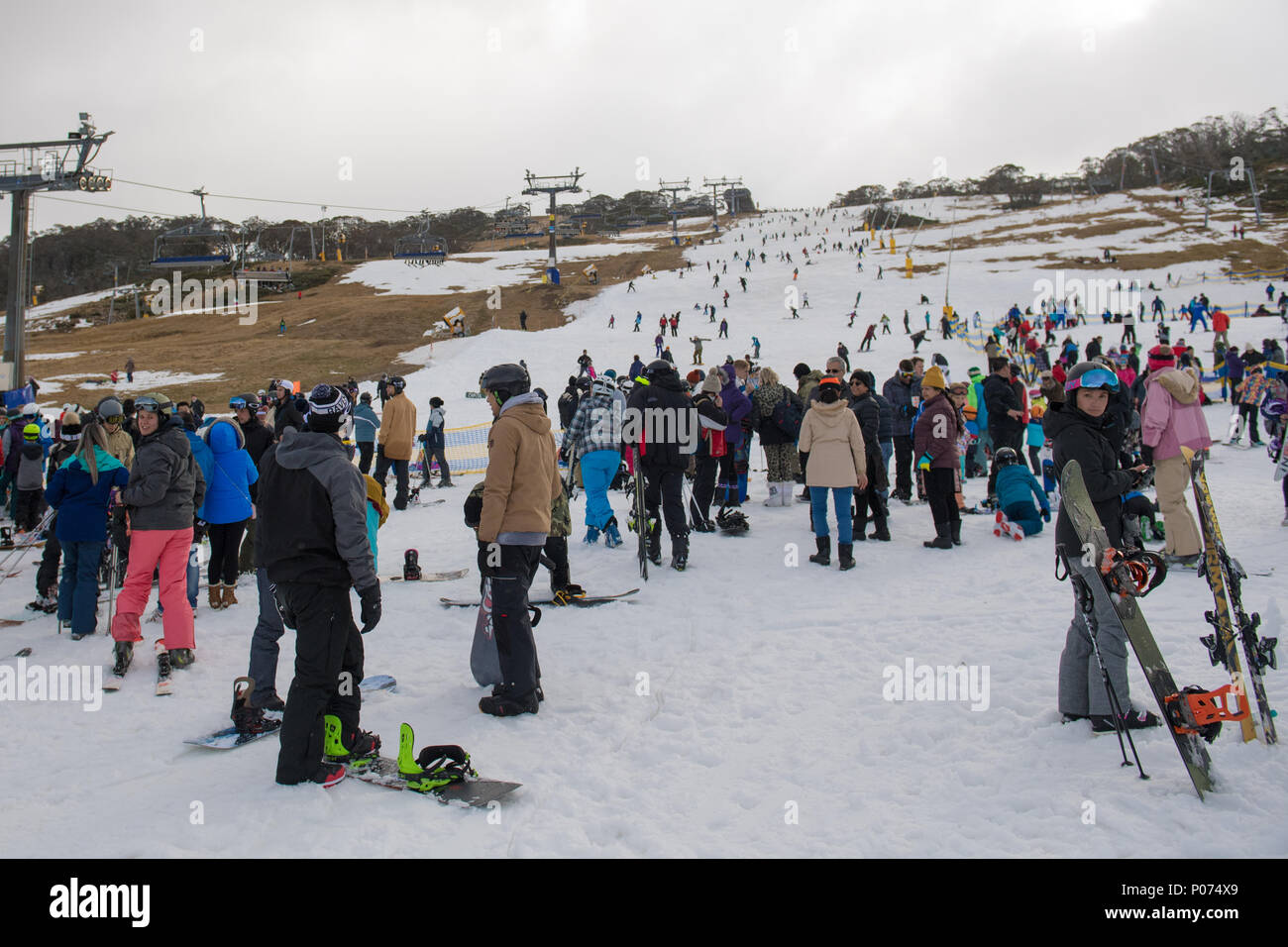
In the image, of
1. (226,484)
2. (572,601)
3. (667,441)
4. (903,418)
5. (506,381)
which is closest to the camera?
(506,381)

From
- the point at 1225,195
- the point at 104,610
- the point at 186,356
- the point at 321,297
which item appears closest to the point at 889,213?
the point at 1225,195

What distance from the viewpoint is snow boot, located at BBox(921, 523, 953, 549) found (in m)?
8.71

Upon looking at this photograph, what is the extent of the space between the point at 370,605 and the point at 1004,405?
7779 mm

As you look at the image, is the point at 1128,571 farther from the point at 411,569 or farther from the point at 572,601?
the point at 411,569

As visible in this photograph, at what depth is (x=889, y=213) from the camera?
96.2m

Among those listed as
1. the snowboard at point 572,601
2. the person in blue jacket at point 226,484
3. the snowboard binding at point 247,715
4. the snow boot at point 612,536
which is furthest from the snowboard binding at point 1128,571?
the person in blue jacket at point 226,484

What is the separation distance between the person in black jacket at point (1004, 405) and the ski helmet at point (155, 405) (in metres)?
8.16

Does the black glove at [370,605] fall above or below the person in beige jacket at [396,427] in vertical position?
below

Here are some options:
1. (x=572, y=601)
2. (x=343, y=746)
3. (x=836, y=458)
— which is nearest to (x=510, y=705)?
(x=343, y=746)

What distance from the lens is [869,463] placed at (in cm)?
952

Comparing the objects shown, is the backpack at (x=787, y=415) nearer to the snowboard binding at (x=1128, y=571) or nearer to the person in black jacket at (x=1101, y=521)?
the person in black jacket at (x=1101, y=521)

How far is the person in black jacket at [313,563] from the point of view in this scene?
12.6 feet

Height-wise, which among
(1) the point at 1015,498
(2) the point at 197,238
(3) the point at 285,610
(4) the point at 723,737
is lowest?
(4) the point at 723,737
